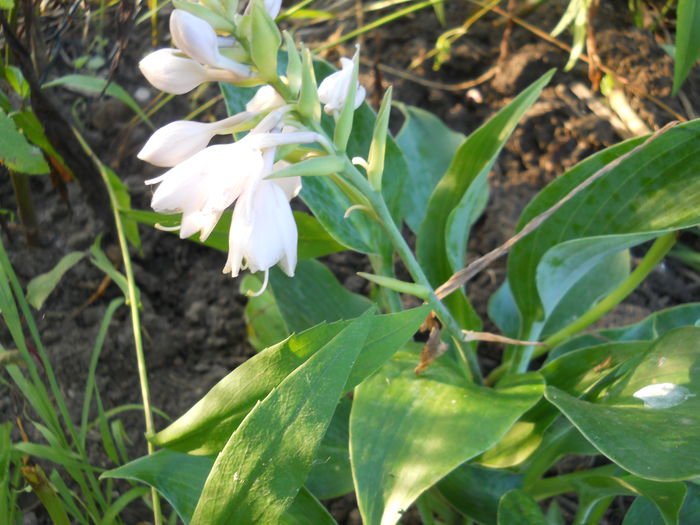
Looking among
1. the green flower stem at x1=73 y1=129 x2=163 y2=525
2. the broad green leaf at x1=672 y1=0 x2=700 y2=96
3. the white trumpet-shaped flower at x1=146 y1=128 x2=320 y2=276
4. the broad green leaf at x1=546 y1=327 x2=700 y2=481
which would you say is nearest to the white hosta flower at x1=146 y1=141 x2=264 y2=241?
the white trumpet-shaped flower at x1=146 y1=128 x2=320 y2=276

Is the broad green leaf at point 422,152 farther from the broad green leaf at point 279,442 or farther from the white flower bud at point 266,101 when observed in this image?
the broad green leaf at point 279,442

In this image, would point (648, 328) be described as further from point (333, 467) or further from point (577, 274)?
point (333, 467)

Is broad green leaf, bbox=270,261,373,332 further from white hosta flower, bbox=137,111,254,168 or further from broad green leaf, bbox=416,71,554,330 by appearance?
white hosta flower, bbox=137,111,254,168

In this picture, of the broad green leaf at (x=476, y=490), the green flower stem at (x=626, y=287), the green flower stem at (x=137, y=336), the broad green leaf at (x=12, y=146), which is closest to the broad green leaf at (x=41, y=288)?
the green flower stem at (x=137, y=336)

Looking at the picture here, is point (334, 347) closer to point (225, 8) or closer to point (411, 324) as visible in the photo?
point (411, 324)

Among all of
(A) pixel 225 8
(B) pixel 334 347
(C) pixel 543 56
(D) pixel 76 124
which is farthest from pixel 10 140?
(C) pixel 543 56
